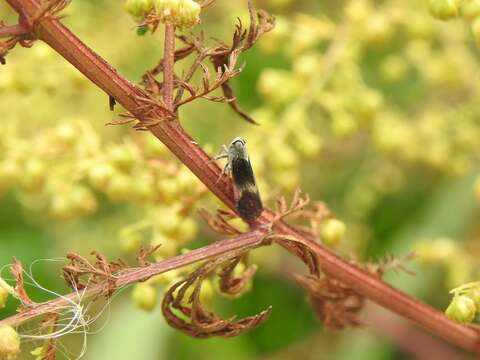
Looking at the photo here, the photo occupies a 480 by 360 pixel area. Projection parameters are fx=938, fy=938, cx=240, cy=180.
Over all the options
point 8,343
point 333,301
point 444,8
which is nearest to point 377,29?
point 444,8

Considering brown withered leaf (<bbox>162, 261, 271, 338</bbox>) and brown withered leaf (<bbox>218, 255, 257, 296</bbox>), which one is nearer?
brown withered leaf (<bbox>162, 261, 271, 338</bbox>)

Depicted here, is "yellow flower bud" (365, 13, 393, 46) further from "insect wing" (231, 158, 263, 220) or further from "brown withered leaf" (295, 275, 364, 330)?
"insect wing" (231, 158, 263, 220)

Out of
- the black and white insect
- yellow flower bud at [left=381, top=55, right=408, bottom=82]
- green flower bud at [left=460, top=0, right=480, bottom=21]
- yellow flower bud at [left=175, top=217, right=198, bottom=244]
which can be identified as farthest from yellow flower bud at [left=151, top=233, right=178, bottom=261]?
yellow flower bud at [left=381, top=55, right=408, bottom=82]

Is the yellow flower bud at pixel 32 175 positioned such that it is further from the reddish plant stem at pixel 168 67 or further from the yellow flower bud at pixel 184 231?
the reddish plant stem at pixel 168 67

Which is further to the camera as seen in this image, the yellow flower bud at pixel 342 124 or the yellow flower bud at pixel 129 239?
the yellow flower bud at pixel 342 124

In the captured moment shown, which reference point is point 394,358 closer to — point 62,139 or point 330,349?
point 330,349

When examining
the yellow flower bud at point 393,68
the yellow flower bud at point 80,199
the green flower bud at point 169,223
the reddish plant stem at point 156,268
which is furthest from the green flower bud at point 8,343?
the yellow flower bud at point 393,68
